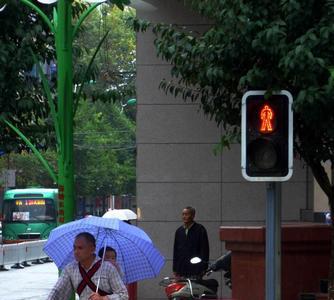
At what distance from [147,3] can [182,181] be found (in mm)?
3540

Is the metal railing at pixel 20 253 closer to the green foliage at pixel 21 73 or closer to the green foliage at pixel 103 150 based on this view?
the green foliage at pixel 21 73

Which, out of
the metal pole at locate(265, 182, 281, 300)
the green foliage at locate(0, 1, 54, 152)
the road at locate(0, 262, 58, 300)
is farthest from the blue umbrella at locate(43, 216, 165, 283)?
the road at locate(0, 262, 58, 300)

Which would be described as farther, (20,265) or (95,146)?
(95,146)

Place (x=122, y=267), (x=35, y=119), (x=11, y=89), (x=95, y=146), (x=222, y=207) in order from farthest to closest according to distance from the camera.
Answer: (x=95, y=146)
(x=222, y=207)
(x=35, y=119)
(x=11, y=89)
(x=122, y=267)

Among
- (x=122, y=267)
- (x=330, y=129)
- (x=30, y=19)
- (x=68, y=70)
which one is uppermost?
(x=30, y=19)

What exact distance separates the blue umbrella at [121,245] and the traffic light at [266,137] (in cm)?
120

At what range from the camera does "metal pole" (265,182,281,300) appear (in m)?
7.43

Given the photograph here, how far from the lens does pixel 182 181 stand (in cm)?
1752

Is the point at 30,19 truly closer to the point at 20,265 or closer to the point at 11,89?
the point at 11,89

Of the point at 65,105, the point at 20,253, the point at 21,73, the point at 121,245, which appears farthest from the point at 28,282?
the point at 121,245

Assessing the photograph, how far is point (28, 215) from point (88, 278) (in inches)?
1487

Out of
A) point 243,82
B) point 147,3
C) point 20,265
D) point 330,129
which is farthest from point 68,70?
point 20,265

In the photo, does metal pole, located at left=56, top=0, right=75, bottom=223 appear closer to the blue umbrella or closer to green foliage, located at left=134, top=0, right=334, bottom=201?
green foliage, located at left=134, top=0, right=334, bottom=201

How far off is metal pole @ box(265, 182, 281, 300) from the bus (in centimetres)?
3711
